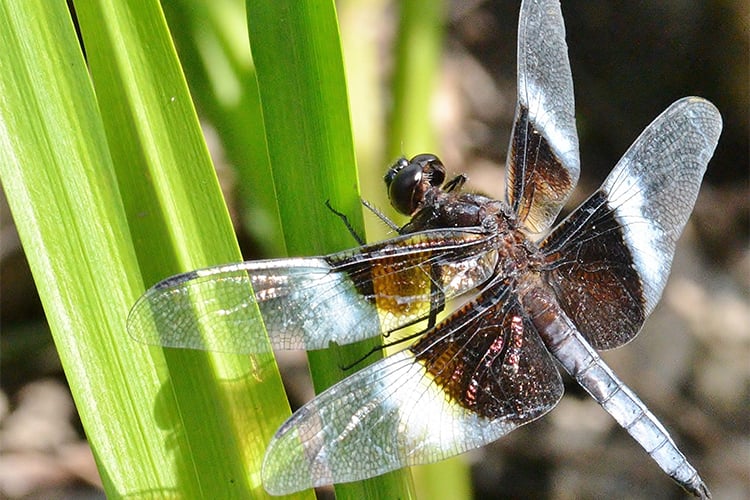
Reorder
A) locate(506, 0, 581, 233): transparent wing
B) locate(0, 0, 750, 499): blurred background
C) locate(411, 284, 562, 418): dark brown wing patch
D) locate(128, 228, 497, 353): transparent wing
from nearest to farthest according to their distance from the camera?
locate(128, 228, 497, 353): transparent wing, locate(411, 284, 562, 418): dark brown wing patch, locate(506, 0, 581, 233): transparent wing, locate(0, 0, 750, 499): blurred background

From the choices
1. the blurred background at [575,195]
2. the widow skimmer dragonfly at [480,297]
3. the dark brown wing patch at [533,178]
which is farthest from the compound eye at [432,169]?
the blurred background at [575,195]

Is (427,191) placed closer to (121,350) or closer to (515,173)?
(515,173)

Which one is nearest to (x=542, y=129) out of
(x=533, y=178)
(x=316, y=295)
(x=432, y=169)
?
(x=533, y=178)

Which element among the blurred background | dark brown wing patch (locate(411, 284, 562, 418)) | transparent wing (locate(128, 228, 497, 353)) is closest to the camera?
transparent wing (locate(128, 228, 497, 353))

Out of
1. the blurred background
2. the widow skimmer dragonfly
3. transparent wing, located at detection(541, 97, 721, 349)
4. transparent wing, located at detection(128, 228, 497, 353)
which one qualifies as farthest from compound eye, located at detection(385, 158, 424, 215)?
the blurred background

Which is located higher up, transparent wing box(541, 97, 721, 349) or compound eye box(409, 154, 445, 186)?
compound eye box(409, 154, 445, 186)

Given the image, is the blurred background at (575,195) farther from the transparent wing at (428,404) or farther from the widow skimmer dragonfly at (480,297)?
the transparent wing at (428,404)

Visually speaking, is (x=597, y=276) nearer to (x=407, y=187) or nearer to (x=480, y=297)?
(x=480, y=297)

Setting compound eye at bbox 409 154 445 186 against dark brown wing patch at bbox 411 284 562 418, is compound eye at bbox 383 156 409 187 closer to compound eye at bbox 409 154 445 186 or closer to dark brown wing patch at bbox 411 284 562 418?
compound eye at bbox 409 154 445 186
